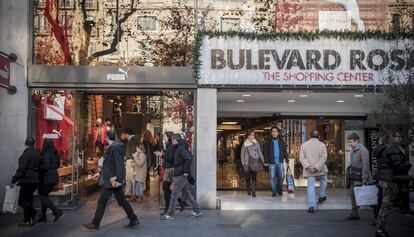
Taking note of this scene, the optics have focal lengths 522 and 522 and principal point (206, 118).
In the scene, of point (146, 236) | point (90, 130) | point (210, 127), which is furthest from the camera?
point (90, 130)

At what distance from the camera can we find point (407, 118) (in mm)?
10469

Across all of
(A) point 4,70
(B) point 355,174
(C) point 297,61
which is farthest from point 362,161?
(A) point 4,70

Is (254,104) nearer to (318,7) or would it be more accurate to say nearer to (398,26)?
(318,7)

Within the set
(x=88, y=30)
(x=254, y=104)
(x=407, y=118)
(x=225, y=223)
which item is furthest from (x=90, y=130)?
(x=407, y=118)

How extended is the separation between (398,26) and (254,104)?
181 inches

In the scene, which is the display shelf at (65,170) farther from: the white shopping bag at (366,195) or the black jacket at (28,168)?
the white shopping bag at (366,195)

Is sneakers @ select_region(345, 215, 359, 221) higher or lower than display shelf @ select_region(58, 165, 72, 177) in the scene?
lower

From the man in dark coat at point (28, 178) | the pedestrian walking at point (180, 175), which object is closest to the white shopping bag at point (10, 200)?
the man in dark coat at point (28, 178)

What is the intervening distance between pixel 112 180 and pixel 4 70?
152 inches

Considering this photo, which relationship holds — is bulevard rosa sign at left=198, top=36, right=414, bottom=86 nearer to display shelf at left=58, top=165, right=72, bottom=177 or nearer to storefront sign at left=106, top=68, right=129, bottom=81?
storefront sign at left=106, top=68, right=129, bottom=81

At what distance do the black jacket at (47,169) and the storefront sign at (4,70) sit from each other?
81.5 inches

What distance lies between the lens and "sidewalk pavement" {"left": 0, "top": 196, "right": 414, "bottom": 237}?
9273 millimetres

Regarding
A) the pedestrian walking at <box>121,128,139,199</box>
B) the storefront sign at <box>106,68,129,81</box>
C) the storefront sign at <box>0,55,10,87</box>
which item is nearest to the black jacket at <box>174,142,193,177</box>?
the storefront sign at <box>106,68,129,81</box>

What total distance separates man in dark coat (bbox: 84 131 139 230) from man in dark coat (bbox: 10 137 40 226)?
1.38 m
